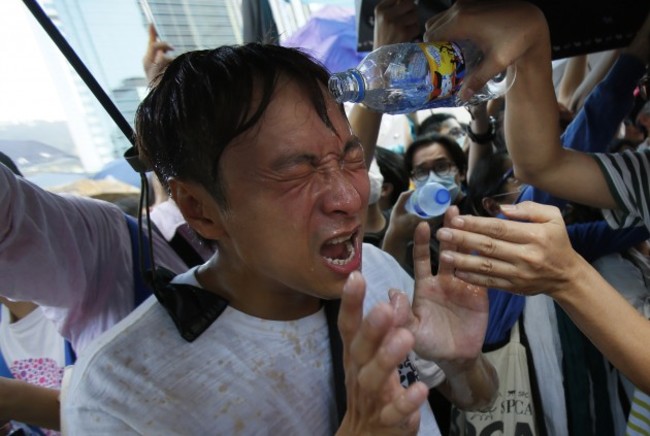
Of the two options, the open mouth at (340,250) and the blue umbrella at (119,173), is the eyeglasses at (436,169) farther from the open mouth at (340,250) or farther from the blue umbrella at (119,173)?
the blue umbrella at (119,173)

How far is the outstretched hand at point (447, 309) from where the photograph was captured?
1.11m

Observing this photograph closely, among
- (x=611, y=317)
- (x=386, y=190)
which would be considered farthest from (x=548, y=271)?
(x=386, y=190)

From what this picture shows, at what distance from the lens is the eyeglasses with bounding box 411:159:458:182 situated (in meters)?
3.08

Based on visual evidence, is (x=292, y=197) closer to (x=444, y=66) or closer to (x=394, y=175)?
(x=444, y=66)

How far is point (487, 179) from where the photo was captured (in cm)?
254

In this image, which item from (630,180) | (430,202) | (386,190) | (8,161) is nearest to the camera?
(630,180)

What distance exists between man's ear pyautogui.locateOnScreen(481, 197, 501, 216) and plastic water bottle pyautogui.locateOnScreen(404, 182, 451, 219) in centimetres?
41

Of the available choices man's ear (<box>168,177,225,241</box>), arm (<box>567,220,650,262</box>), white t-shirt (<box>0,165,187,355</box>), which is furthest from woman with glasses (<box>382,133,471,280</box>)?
white t-shirt (<box>0,165,187,355</box>)

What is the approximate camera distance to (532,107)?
1.41 metres

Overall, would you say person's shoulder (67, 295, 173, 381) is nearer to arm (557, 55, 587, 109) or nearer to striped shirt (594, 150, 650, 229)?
striped shirt (594, 150, 650, 229)

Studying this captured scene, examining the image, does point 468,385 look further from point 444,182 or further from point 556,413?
point 444,182

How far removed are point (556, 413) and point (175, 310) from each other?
1.57 metres

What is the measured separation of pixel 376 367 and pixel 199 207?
74 centimetres

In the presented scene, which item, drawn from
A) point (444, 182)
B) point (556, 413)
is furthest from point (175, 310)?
point (444, 182)
